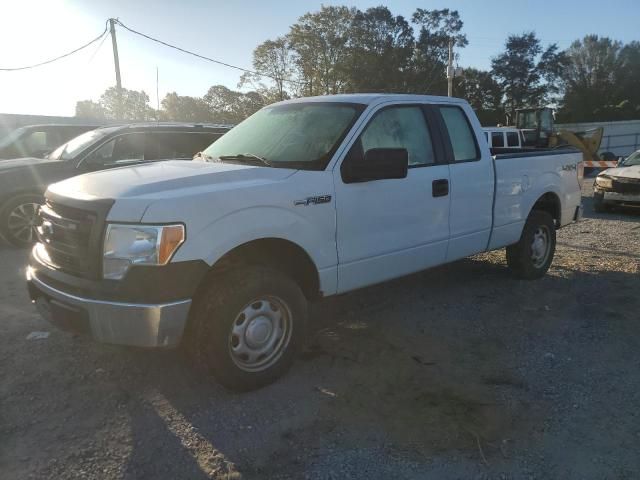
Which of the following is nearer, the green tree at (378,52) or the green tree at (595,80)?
the green tree at (378,52)

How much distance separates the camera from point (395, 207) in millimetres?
4113

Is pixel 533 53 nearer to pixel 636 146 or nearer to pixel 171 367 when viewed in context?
pixel 636 146

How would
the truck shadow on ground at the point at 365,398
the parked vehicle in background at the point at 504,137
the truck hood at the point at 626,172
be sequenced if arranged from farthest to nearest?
the parked vehicle in background at the point at 504,137 → the truck hood at the point at 626,172 → the truck shadow on ground at the point at 365,398

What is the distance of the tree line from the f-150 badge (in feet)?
126

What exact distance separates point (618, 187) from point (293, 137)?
8877 mm

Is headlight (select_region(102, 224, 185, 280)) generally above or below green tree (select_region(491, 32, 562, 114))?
below

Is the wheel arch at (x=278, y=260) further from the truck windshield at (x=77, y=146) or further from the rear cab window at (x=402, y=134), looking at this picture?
the truck windshield at (x=77, y=146)

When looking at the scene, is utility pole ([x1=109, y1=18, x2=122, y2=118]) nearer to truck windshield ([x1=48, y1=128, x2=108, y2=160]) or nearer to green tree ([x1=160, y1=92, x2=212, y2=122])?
truck windshield ([x1=48, y1=128, x2=108, y2=160])

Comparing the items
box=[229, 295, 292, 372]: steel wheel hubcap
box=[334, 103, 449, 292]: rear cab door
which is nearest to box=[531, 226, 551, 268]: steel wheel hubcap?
box=[334, 103, 449, 292]: rear cab door

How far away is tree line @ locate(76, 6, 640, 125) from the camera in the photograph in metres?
46.7

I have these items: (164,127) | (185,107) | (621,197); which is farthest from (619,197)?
(185,107)

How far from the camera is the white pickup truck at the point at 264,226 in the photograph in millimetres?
2924

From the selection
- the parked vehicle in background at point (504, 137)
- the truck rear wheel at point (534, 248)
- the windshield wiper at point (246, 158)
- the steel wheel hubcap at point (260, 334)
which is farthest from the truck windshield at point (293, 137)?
the parked vehicle in background at point (504, 137)

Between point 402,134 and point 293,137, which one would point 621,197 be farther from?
point 293,137
